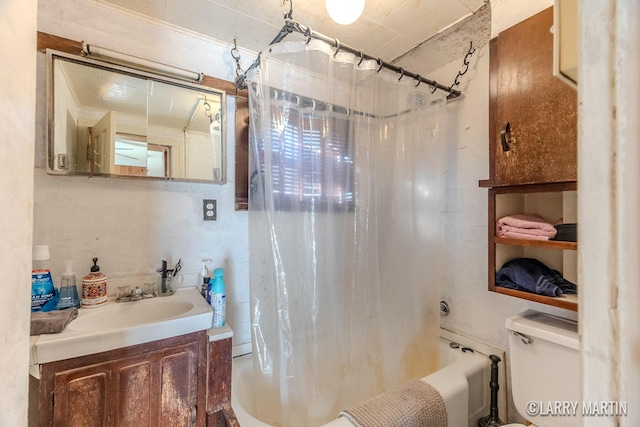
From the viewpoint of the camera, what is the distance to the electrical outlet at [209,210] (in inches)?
59.9

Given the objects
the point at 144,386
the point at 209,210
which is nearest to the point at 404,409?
the point at 144,386

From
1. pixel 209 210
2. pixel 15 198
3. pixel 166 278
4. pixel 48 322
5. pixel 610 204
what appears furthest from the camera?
pixel 209 210

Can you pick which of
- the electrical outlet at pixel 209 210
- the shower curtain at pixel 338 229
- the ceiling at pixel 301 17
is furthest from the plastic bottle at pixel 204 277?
the ceiling at pixel 301 17

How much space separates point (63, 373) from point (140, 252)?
59 cm

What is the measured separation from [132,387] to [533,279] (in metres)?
1.66

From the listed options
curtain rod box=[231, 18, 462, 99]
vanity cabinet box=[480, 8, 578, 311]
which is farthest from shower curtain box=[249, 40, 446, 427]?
vanity cabinet box=[480, 8, 578, 311]

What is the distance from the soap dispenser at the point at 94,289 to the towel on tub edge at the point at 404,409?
115cm

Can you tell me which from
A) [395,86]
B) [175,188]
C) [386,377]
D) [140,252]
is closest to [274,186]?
[175,188]

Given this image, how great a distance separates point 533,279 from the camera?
44.8 inches

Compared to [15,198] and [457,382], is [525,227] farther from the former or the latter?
[15,198]

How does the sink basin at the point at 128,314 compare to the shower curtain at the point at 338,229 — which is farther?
the shower curtain at the point at 338,229

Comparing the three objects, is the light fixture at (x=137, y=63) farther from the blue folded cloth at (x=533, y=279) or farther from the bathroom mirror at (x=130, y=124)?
the blue folded cloth at (x=533, y=279)

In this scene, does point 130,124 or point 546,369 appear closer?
point 546,369

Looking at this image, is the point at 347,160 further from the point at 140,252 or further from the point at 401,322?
the point at 140,252
